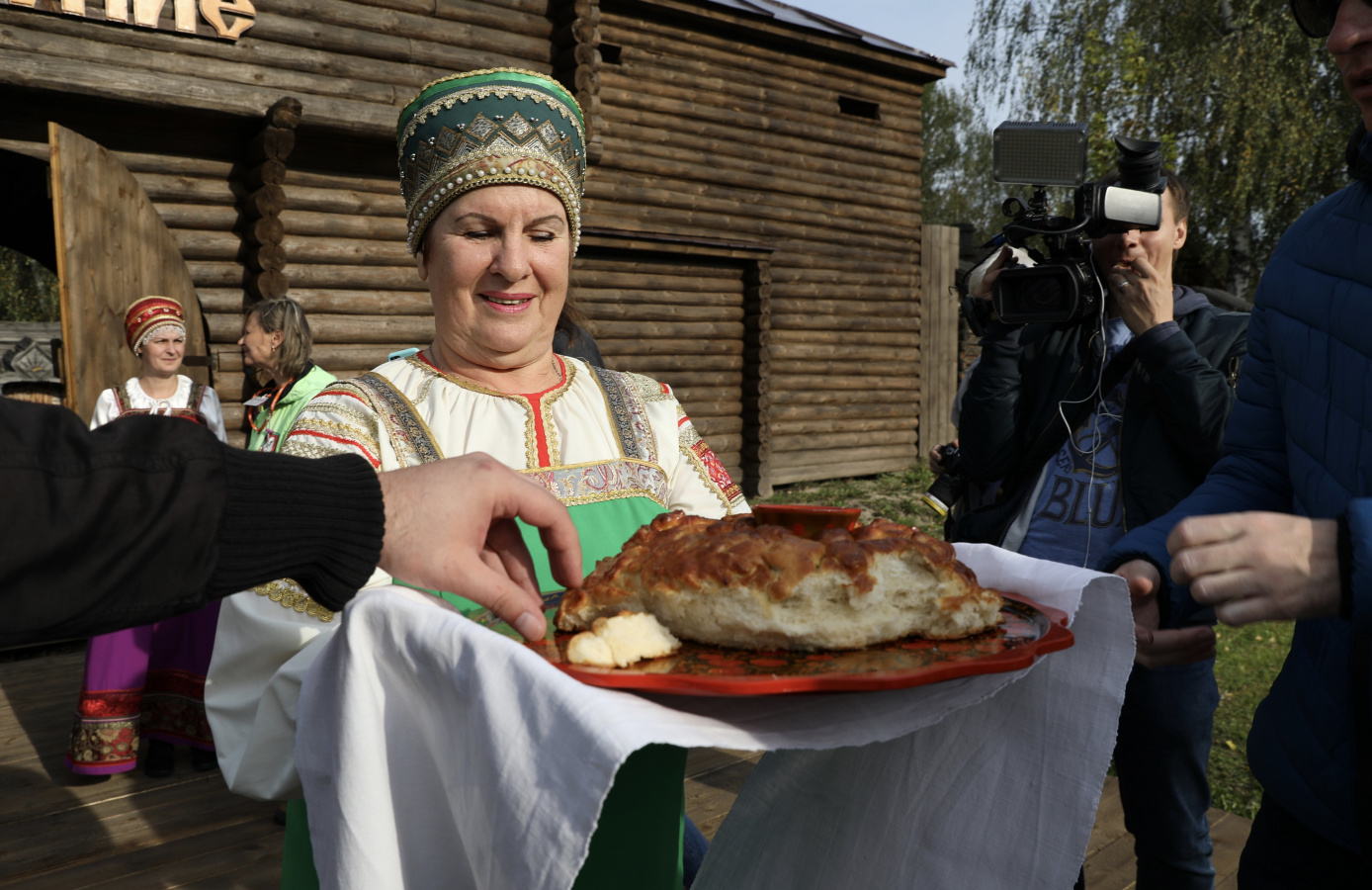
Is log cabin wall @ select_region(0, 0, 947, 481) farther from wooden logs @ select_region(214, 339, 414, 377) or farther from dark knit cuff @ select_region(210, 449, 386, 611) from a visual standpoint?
dark knit cuff @ select_region(210, 449, 386, 611)

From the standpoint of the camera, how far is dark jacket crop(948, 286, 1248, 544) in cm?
246

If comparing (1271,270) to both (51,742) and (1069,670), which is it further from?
(51,742)

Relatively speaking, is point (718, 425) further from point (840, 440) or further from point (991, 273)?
point (991, 273)

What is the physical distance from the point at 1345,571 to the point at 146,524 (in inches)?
54.1

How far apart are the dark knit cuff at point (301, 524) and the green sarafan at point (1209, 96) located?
16.2 meters

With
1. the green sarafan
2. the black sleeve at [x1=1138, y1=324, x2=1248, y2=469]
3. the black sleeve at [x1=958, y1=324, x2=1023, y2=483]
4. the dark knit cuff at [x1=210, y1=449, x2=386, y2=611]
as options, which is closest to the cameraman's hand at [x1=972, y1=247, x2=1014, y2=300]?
the black sleeve at [x1=958, y1=324, x2=1023, y2=483]

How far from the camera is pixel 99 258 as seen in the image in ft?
19.7

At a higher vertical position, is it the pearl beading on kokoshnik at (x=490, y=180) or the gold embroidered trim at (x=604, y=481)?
the pearl beading on kokoshnik at (x=490, y=180)

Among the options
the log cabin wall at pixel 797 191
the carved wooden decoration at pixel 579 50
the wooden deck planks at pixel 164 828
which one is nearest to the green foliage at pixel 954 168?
the log cabin wall at pixel 797 191

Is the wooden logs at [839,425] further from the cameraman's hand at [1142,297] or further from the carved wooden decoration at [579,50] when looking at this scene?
the cameraman's hand at [1142,297]

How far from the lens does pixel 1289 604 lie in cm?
111

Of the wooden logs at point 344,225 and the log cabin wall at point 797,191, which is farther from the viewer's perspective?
the log cabin wall at point 797,191

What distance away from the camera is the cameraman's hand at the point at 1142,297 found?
258 centimetres

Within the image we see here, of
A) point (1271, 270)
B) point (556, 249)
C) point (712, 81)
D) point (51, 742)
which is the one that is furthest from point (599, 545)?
point (712, 81)
